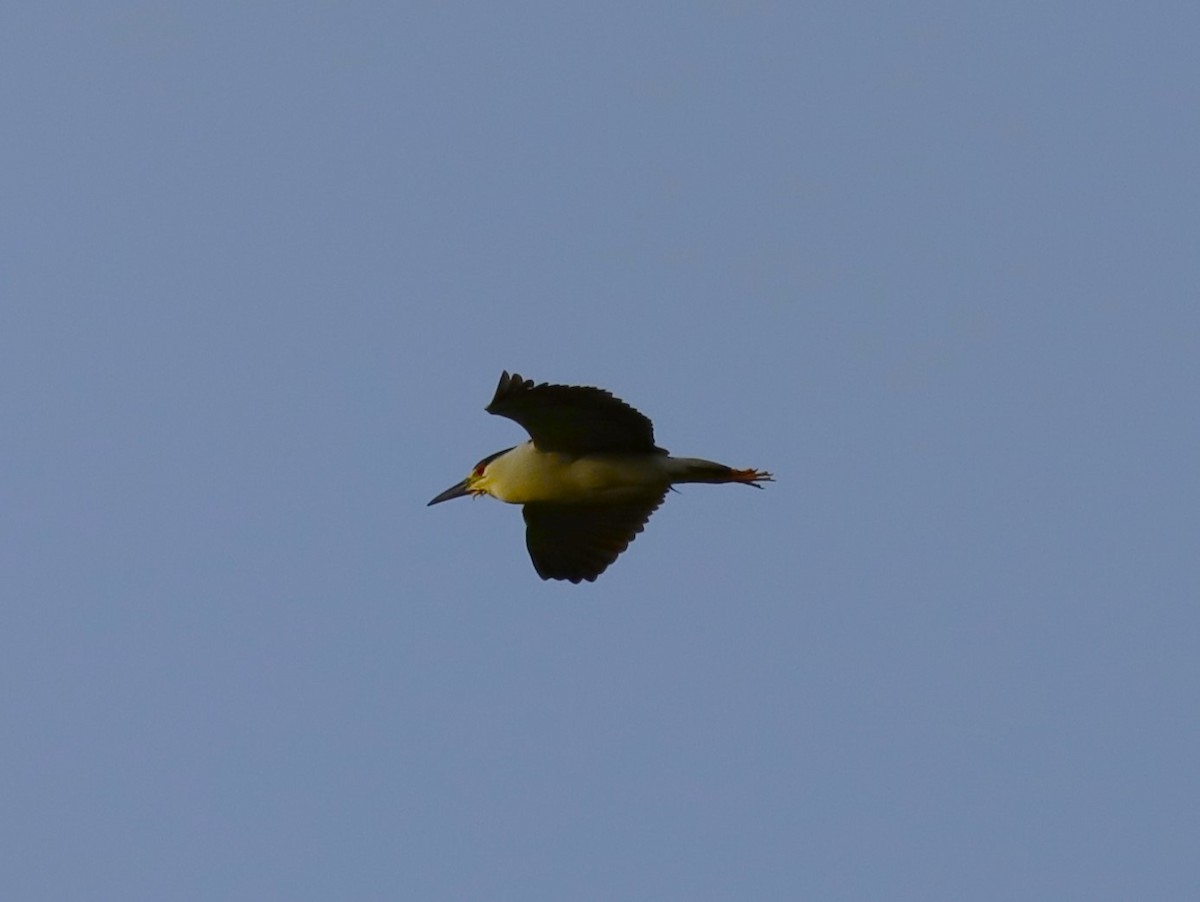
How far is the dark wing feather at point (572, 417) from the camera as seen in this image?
489 inches

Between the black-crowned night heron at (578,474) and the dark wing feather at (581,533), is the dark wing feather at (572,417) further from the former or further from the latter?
the dark wing feather at (581,533)

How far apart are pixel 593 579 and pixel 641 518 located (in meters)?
0.64

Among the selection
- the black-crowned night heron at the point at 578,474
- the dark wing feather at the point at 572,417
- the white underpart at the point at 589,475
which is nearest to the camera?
the dark wing feather at the point at 572,417

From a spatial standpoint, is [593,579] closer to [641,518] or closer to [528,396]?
[641,518]

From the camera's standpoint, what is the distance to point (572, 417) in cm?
1289

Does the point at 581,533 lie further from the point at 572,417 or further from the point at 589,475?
the point at 572,417

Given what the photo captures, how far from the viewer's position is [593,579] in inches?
566

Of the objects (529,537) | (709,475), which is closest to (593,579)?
(529,537)

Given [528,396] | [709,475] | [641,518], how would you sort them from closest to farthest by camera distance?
[528,396]
[709,475]
[641,518]

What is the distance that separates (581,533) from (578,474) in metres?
0.99

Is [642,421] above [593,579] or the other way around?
above

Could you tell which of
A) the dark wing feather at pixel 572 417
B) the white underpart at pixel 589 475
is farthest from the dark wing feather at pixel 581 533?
the dark wing feather at pixel 572 417

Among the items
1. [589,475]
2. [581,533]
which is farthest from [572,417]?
[581,533]

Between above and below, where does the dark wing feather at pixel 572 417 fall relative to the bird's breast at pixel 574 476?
above
